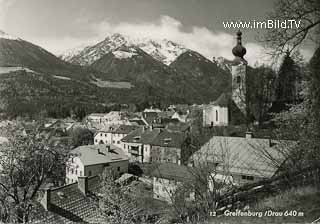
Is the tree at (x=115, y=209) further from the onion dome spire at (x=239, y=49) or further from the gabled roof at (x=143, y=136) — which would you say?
the gabled roof at (x=143, y=136)

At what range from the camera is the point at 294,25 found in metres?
5.55

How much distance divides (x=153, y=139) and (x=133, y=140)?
2053mm

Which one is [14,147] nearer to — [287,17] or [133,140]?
[287,17]

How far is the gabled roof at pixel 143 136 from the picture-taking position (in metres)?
24.4

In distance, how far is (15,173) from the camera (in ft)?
18.3

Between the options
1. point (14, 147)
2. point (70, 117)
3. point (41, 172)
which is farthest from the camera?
point (70, 117)

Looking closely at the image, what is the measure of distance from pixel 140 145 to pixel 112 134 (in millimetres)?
6622

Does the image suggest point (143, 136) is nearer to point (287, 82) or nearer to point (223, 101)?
point (223, 101)

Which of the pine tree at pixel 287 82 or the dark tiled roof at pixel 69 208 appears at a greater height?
the pine tree at pixel 287 82

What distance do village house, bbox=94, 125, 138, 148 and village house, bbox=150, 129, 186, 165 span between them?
22.0ft

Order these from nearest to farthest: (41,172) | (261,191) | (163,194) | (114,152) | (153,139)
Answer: (41,172), (261,191), (163,194), (114,152), (153,139)

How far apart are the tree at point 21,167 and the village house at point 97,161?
8788 millimetres

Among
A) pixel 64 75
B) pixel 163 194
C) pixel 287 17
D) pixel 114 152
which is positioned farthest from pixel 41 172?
pixel 64 75

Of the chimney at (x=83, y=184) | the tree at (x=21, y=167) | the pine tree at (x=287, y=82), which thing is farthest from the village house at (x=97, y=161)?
the pine tree at (x=287, y=82)
